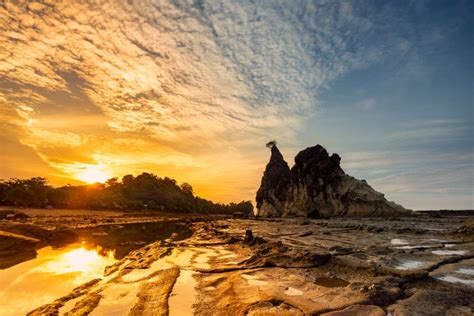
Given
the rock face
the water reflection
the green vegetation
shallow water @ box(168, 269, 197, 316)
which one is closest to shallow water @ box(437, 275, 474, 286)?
shallow water @ box(168, 269, 197, 316)

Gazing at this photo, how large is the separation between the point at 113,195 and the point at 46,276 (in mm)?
101348

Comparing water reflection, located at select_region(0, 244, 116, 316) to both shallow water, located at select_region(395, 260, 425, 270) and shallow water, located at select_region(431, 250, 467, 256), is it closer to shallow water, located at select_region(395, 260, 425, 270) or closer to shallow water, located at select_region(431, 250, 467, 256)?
shallow water, located at select_region(395, 260, 425, 270)

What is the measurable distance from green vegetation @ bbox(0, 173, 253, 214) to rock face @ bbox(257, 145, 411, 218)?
5027 centimetres

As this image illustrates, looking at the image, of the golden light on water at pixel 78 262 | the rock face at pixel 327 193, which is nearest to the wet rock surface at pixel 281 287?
→ the golden light on water at pixel 78 262

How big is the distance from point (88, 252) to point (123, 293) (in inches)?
300

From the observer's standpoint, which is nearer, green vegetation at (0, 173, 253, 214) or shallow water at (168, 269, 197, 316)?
shallow water at (168, 269, 197, 316)

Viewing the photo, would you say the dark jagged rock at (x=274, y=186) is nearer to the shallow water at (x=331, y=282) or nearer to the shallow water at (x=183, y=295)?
the shallow water at (x=331, y=282)

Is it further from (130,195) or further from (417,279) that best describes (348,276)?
(130,195)

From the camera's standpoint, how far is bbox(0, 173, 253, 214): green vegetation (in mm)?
59312

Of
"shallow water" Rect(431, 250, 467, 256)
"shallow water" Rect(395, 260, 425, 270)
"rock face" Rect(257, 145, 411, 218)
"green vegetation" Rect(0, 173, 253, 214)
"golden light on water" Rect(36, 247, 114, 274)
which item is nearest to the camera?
"shallow water" Rect(395, 260, 425, 270)

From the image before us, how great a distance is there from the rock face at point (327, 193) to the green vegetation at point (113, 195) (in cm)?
5027

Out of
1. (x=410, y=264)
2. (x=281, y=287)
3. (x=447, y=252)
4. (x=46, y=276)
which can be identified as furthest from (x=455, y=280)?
(x=46, y=276)

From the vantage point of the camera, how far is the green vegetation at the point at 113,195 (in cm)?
5931

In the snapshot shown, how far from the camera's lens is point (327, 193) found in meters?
58.0
